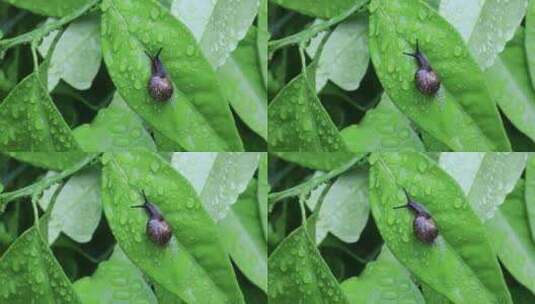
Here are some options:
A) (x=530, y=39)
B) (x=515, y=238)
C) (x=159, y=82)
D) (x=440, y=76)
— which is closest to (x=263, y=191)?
(x=159, y=82)

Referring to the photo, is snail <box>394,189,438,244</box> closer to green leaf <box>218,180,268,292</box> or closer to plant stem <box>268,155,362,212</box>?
plant stem <box>268,155,362,212</box>

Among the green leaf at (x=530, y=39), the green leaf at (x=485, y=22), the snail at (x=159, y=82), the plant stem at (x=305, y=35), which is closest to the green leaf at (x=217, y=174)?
the snail at (x=159, y=82)

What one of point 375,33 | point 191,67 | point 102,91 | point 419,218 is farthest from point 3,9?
point 419,218

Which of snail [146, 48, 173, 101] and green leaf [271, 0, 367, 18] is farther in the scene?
green leaf [271, 0, 367, 18]

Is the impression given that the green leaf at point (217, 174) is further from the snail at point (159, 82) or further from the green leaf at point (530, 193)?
the green leaf at point (530, 193)

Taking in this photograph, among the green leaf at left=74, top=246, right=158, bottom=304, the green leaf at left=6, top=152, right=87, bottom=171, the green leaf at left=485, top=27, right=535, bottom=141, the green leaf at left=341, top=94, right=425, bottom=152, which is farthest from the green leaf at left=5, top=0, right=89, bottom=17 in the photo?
the green leaf at left=485, top=27, right=535, bottom=141

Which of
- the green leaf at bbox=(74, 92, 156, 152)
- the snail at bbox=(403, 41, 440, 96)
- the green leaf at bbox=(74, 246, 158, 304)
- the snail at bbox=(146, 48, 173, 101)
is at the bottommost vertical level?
the green leaf at bbox=(74, 246, 158, 304)
